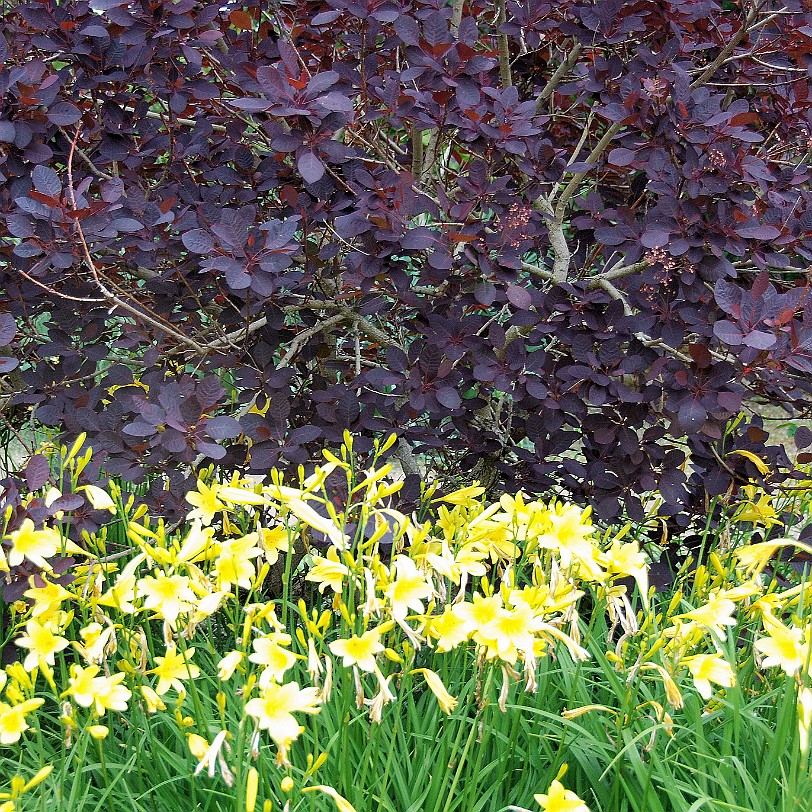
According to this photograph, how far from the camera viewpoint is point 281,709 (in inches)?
48.0

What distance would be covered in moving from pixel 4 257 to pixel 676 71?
6.00 feet

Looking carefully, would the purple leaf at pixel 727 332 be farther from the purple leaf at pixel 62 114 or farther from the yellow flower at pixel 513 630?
the purple leaf at pixel 62 114

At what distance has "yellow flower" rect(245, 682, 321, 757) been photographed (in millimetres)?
1189

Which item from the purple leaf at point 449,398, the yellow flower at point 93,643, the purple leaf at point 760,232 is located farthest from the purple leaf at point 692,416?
the yellow flower at point 93,643

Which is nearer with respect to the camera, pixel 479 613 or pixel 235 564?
pixel 479 613

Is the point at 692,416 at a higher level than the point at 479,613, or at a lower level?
lower

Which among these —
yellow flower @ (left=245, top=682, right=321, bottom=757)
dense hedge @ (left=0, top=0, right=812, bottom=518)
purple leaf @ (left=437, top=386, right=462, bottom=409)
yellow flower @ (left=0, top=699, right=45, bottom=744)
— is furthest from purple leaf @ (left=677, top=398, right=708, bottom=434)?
yellow flower @ (left=0, top=699, right=45, bottom=744)

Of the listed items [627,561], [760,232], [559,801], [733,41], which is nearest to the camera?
[559,801]

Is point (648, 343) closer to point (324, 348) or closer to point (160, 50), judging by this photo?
point (324, 348)

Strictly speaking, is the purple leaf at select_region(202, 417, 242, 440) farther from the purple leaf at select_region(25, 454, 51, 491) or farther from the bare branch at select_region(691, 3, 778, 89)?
the bare branch at select_region(691, 3, 778, 89)

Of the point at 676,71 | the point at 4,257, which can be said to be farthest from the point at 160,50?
the point at 676,71

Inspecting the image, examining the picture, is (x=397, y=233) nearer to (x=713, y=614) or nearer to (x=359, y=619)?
(x=359, y=619)

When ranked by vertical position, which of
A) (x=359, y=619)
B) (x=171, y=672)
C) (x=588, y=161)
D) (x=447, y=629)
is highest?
(x=588, y=161)

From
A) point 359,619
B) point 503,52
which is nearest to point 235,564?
point 359,619
